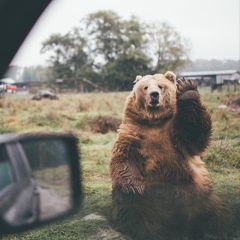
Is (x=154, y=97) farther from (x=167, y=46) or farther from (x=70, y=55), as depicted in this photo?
(x=70, y=55)

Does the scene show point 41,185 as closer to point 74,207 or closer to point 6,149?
point 74,207

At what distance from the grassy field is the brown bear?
0.14 metres

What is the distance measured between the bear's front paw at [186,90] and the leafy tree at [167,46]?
1.35 feet

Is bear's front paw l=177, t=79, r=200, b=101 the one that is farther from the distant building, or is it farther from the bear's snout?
the distant building

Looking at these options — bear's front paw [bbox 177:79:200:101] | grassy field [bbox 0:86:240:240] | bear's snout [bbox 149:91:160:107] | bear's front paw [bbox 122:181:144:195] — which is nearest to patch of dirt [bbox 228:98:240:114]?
grassy field [bbox 0:86:240:240]

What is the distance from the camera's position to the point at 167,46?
10.9ft

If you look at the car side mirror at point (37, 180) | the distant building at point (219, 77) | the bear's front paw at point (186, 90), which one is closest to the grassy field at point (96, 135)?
the distant building at point (219, 77)

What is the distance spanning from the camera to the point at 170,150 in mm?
2877

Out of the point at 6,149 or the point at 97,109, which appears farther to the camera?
the point at 97,109

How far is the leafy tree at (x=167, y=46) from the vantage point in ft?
10.7

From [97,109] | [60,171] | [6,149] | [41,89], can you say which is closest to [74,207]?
[60,171]

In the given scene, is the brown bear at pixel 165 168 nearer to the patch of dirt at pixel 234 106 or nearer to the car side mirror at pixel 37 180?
the patch of dirt at pixel 234 106

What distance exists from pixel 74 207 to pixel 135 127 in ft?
3.24

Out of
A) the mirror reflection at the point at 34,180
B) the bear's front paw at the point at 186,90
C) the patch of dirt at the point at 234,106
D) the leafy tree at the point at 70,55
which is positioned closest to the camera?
the mirror reflection at the point at 34,180
